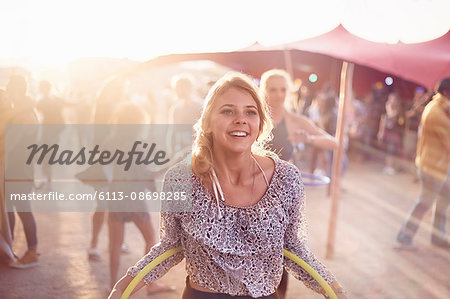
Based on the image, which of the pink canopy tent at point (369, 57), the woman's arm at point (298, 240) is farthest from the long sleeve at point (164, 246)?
the pink canopy tent at point (369, 57)

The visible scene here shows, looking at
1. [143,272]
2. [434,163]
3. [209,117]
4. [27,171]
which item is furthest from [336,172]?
[143,272]

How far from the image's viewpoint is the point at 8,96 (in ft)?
13.7

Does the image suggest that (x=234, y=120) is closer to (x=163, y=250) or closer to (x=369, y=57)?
(x=163, y=250)

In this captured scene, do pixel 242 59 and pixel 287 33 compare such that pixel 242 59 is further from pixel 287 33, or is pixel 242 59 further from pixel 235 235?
pixel 235 235

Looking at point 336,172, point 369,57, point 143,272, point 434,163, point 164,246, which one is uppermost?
point 369,57

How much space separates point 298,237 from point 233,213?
1.30 feet

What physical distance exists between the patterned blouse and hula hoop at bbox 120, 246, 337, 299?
0.03m

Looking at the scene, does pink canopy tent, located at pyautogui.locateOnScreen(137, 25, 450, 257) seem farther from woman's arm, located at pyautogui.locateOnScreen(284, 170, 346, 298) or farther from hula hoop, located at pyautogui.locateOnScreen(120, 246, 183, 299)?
hula hoop, located at pyautogui.locateOnScreen(120, 246, 183, 299)

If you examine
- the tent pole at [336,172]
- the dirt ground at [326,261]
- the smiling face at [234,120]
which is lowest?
the dirt ground at [326,261]

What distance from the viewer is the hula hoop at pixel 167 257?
2068 millimetres

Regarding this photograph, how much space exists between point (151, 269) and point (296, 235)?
28.0 inches

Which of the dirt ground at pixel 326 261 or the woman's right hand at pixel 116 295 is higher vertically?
the woman's right hand at pixel 116 295

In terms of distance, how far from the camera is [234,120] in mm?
2012

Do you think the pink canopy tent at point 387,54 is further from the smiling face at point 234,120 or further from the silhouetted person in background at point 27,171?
the smiling face at point 234,120
